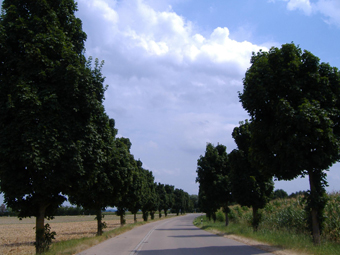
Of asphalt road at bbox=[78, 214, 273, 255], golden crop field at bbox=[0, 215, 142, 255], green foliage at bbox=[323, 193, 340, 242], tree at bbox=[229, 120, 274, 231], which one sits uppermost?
tree at bbox=[229, 120, 274, 231]

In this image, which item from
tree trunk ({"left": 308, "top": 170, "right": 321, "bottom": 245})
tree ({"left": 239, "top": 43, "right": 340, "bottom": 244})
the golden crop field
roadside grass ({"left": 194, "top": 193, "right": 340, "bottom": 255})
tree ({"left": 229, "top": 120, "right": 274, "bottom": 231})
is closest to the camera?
roadside grass ({"left": 194, "top": 193, "right": 340, "bottom": 255})

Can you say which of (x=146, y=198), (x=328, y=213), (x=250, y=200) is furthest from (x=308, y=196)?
(x=146, y=198)

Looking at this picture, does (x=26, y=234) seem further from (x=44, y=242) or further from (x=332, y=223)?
(x=332, y=223)

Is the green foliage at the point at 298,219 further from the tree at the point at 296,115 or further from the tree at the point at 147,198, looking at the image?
the tree at the point at 147,198

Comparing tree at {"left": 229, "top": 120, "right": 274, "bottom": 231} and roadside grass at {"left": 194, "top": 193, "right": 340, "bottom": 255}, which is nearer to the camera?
roadside grass at {"left": 194, "top": 193, "right": 340, "bottom": 255}

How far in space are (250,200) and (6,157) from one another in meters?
16.7

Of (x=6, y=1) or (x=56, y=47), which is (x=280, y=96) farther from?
(x=6, y=1)

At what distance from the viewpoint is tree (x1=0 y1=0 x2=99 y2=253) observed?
9.95 m

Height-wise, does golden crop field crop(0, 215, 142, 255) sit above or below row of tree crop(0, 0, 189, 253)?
below

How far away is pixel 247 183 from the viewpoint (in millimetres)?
21156

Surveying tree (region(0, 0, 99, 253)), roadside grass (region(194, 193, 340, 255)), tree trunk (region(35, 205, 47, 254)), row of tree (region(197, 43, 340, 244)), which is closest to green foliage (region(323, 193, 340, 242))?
roadside grass (region(194, 193, 340, 255))

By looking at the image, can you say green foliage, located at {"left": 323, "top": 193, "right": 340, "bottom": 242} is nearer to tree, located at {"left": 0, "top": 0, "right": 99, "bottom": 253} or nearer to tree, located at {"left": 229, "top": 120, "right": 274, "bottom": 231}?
tree, located at {"left": 229, "top": 120, "right": 274, "bottom": 231}

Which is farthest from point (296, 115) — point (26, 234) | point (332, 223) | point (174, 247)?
point (26, 234)

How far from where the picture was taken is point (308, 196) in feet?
41.9
